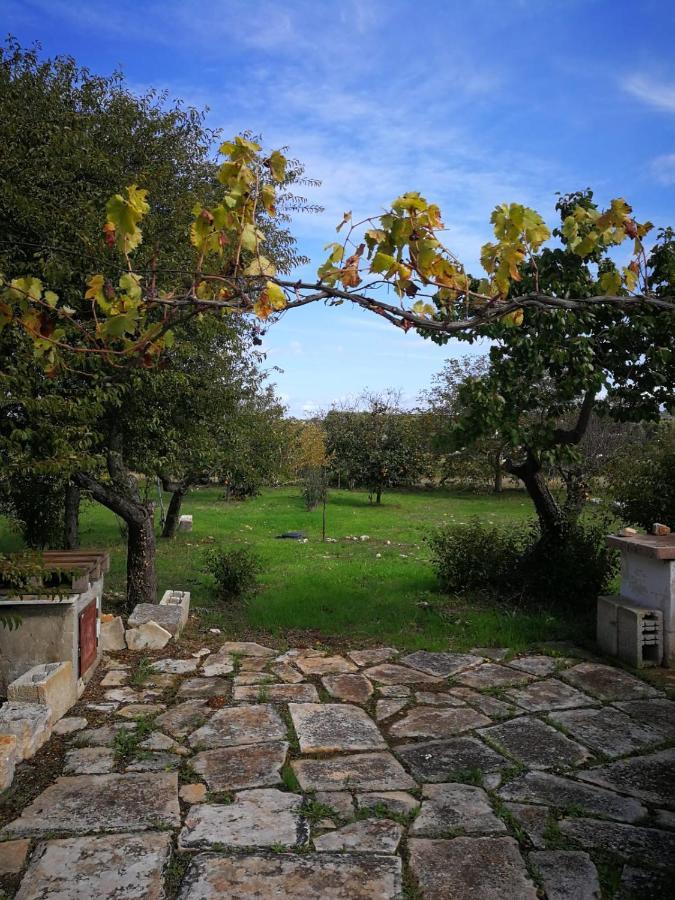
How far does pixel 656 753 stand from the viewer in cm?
421

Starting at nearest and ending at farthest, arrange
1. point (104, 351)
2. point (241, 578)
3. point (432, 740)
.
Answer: point (104, 351) → point (432, 740) → point (241, 578)

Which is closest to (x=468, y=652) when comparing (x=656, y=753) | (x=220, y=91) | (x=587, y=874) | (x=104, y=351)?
(x=656, y=753)

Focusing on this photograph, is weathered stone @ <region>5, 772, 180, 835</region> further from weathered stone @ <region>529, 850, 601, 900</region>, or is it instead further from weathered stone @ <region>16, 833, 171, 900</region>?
weathered stone @ <region>529, 850, 601, 900</region>

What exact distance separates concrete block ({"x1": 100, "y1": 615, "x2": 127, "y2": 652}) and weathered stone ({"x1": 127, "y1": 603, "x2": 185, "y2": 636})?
132 mm

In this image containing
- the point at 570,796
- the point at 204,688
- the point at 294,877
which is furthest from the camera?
the point at 204,688

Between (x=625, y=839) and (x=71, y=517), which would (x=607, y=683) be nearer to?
(x=625, y=839)

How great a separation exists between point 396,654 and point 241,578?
3.08 meters

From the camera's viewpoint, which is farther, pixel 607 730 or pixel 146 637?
pixel 146 637

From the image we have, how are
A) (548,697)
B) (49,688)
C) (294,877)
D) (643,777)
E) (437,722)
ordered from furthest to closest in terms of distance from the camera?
(548,697), (437,722), (49,688), (643,777), (294,877)

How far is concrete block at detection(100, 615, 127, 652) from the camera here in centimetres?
627

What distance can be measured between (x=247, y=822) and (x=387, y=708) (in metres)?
1.84

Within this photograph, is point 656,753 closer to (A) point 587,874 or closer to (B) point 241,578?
(A) point 587,874

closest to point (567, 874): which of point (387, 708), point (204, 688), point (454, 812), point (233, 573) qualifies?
point (454, 812)

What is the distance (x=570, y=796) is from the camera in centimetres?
363
